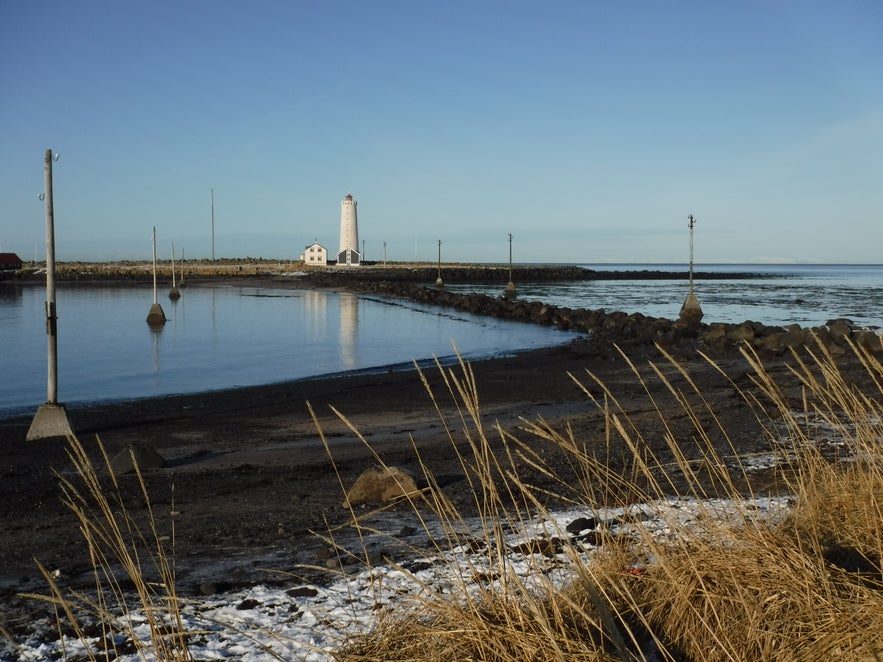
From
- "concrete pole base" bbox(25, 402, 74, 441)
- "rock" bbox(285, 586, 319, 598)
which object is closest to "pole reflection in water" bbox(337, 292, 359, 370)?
"concrete pole base" bbox(25, 402, 74, 441)

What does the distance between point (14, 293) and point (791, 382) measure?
227ft

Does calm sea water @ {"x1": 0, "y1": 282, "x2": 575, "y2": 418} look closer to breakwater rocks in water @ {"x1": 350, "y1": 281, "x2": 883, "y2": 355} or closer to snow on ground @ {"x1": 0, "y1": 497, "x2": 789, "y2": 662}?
breakwater rocks in water @ {"x1": 350, "y1": 281, "x2": 883, "y2": 355}

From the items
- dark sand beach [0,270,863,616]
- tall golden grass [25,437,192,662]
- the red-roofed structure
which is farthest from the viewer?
the red-roofed structure

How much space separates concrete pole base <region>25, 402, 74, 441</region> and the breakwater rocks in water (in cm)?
849

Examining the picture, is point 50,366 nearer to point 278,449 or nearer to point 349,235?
point 278,449

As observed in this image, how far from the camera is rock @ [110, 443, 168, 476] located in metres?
8.38

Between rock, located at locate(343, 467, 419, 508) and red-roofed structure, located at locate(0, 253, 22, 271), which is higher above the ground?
red-roofed structure, located at locate(0, 253, 22, 271)

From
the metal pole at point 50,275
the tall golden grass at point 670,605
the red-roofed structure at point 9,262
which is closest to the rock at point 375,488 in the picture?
the tall golden grass at point 670,605

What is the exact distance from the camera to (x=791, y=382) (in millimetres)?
14203

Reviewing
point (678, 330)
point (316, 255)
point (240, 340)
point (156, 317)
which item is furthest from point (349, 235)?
point (678, 330)

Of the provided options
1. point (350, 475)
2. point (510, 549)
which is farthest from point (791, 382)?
point (510, 549)

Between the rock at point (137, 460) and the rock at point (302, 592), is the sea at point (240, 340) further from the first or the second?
the rock at point (137, 460)

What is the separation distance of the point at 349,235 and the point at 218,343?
280ft

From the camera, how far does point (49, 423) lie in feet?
35.0
